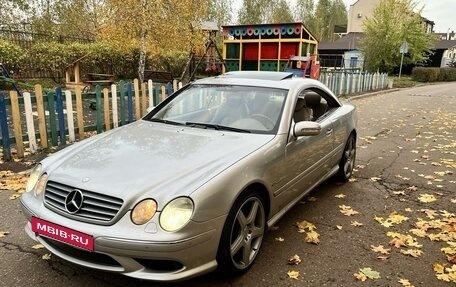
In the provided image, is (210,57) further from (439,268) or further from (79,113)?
(439,268)

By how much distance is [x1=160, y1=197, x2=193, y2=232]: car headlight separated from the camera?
247 cm

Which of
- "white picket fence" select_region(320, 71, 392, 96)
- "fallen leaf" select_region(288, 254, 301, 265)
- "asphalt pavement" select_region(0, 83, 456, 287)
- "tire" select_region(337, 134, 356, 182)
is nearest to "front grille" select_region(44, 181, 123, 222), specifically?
"asphalt pavement" select_region(0, 83, 456, 287)

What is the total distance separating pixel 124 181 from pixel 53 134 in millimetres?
4521

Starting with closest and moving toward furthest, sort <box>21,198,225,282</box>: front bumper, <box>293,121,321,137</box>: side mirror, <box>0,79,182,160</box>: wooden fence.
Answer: <box>21,198,225,282</box>: front bumper
<box>293,121,321,137</box>: side mirror
<box>0,79,182,160</box>: wooden fence

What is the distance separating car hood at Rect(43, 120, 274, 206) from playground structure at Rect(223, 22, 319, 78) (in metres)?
11.8

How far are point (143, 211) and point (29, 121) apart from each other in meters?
4.55

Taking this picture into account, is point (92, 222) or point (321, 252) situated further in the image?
point (321, 252)

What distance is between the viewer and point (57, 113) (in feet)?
21.7

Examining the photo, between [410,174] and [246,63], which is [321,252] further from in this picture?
[246,63]

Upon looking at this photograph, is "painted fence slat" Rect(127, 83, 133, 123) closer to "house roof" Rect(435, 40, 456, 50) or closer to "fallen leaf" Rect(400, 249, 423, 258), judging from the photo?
"fallen leaf" Rect(400, 249, 423, 258)

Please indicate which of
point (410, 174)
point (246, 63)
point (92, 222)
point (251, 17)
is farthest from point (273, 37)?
point (251, 17)

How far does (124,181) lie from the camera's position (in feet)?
8.71

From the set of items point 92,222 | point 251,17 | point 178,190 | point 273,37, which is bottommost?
point 92,222

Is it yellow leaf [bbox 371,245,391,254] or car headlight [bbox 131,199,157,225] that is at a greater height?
car headlight [bbox 131,199,157,225]
